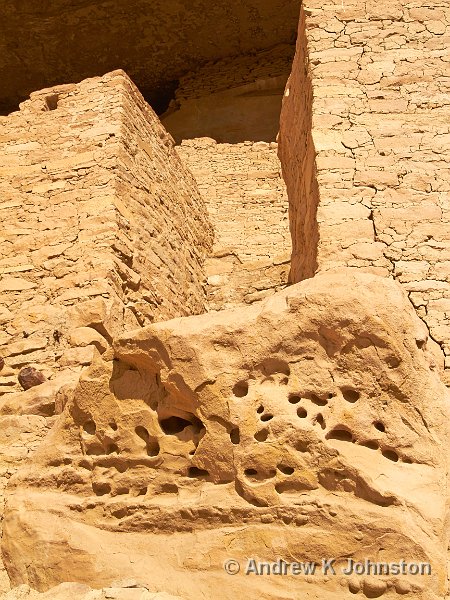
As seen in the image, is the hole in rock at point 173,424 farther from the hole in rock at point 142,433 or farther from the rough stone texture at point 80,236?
the rough stone texture at point 80,236

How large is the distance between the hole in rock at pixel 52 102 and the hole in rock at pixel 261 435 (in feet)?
14.6

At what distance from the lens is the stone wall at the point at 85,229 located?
484 cm

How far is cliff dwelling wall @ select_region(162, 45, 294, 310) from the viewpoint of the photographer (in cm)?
739

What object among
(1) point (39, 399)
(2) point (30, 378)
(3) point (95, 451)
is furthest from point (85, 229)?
(3) point (95, 451)

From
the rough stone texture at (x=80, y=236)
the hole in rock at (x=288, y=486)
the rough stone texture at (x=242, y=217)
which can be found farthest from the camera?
the rough stone texture at (x=242, y=217)

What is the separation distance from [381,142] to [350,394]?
213cm

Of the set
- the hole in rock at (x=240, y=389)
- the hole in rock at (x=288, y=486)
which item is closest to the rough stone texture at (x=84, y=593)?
the hole in rock at (x=288, y=486)

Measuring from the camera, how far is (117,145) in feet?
19.0

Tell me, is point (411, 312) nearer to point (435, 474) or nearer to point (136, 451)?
point (435, 474)

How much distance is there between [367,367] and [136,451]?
3.63ft

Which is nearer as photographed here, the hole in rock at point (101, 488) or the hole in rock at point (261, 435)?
the hole in rock at point (261, 435)

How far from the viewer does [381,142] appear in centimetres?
455

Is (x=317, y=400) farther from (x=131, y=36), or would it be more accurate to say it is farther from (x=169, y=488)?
(x=131, y=36)

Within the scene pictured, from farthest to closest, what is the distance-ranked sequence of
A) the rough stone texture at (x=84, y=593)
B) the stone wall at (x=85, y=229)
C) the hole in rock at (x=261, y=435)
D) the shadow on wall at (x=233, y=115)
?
the shadow on wall at (x=233, y=115), the stone wall at (x=85, y=229), the hole in rock at (x=261, y=435), the rough stone texture at (x=84, y=593)
